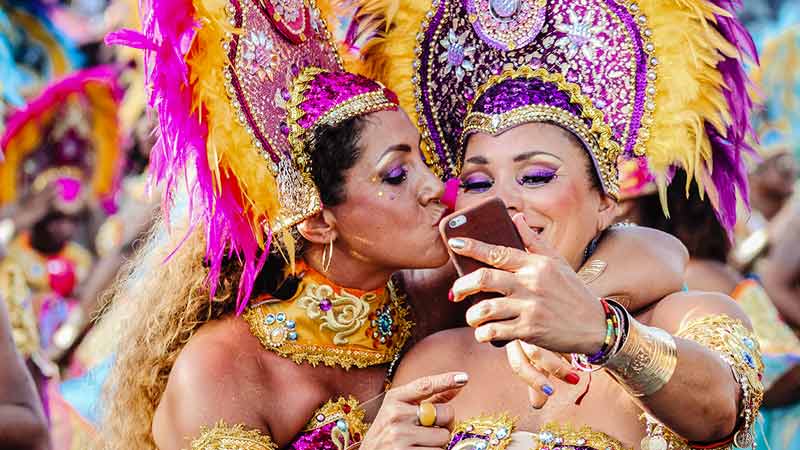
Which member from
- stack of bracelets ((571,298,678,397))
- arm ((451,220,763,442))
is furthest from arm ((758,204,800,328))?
stack of bracelets ((571,298,678,397))

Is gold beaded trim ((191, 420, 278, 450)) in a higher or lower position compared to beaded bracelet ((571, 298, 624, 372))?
lower

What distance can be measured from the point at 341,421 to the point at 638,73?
54.1 inches

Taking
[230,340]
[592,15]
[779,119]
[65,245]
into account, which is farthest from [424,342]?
[779,119]

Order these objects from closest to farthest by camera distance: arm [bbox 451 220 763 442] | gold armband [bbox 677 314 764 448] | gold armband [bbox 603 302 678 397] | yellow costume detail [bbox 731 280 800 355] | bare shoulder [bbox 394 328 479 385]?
arm [bbox 451 220 763 442]
gold armband [bbox 603 302 678 397]
gold armband [bbox 677 314 764 448]
bare shoulder [bbox 394 328 479 385]
yellow costume detail [bbox 731 280 800 355]

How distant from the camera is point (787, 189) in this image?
1031 cm

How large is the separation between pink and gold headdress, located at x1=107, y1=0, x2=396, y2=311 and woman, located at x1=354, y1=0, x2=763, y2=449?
33cm

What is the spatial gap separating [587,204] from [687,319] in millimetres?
479

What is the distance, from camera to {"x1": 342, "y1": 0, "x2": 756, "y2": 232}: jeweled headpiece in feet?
12.2

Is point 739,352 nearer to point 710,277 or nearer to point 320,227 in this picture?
point 320,227

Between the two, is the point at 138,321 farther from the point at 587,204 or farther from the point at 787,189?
the point at 787,189

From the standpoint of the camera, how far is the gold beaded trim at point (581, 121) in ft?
12.0

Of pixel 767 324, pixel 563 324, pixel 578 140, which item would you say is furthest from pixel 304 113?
pixel 767 324

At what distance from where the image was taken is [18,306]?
5.63m

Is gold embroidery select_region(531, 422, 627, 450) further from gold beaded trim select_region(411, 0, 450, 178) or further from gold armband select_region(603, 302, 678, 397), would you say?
gold beaded trim select_region(411, 0, 450, 178)
